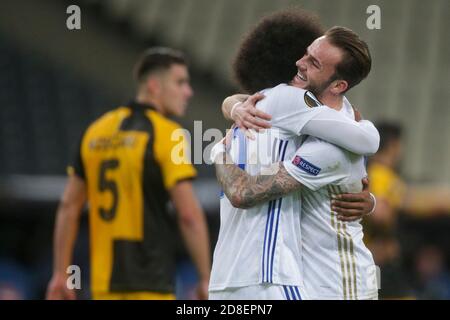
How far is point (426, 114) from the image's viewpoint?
13.9m

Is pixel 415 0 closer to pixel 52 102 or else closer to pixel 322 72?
pixel 52 102

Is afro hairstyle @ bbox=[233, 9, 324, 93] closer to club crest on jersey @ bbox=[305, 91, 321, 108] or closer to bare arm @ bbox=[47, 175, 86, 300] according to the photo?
club crest on jersey @ bbox=[305, 91, 321, 108]

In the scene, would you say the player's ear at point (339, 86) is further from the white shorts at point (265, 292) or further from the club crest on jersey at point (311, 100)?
the white shorts at point (265, 292)

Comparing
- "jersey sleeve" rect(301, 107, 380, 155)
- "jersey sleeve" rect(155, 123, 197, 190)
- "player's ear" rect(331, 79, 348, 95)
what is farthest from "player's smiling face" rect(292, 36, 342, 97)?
"jersey sleeve" rect(155, 123, 197, 190)

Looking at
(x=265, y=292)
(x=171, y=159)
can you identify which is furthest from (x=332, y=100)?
(x=171, y=159)

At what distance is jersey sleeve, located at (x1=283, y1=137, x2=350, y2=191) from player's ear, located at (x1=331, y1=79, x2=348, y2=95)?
225 mm

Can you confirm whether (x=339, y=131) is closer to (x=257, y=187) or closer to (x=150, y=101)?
(x=257, y=187)

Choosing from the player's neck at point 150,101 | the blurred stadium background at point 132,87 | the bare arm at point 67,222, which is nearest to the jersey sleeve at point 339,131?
the player's neck at point 150,101

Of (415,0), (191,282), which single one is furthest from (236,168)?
(415,0)

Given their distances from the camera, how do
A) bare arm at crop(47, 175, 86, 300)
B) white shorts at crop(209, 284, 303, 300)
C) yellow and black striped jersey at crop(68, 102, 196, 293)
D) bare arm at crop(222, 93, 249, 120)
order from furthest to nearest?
bare arm at crop(47, 175, 86, 300) < yellow and black striped jersey at crop(68, 102, 196, 293) < bare arm at crop(222, 93, 249, 120) < white shorts at crop(209, 284, 303, 300)

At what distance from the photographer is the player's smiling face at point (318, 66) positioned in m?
4.04

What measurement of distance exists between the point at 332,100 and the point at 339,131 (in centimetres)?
22

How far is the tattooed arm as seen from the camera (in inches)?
156

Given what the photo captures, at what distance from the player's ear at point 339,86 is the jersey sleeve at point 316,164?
0.74ft
